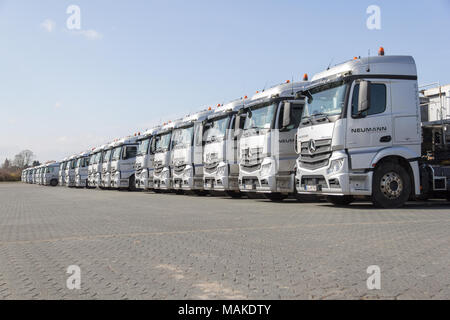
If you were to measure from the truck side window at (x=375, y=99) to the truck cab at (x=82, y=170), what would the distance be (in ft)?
113

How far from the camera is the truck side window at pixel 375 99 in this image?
11.6 m

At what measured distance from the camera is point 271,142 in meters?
14.6

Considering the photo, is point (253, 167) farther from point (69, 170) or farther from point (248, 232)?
point (69, 170)

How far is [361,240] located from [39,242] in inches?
181

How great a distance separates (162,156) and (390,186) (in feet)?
46.2

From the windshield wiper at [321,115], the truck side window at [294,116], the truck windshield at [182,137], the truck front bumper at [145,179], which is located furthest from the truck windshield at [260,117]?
the truck front bumper at [145,179]

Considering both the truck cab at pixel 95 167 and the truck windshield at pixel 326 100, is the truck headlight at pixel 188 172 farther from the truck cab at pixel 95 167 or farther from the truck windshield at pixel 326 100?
the truck cab at pixel 95 167

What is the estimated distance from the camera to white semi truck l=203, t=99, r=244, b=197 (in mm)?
17391

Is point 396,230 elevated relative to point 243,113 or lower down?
lower down

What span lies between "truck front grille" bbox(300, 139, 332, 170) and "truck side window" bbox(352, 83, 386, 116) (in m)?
1.08

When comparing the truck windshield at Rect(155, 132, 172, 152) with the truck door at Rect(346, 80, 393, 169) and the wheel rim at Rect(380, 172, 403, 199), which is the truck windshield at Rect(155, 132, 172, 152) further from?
the wheel rim at Rect(380, 172, 403, 199)

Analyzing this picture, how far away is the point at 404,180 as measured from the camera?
39.1ft

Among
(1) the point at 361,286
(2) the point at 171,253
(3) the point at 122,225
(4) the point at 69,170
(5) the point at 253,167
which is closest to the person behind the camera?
(1) the point at 361,286
